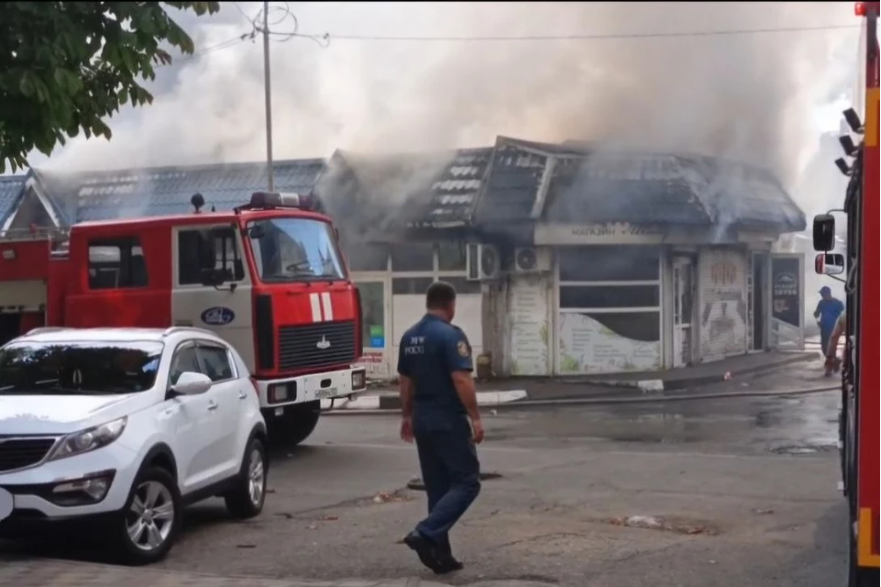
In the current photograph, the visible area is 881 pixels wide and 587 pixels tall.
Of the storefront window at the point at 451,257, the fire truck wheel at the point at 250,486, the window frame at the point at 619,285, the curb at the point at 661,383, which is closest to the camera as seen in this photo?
the fire truck wheel at the point at 250,486

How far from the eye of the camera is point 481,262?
71.0 feet

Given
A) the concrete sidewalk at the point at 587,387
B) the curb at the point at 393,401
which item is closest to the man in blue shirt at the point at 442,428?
the concrete sidewalk at the point at 587,387

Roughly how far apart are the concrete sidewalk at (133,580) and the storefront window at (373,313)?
1534cm

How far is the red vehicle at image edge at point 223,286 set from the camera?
42.1 feet

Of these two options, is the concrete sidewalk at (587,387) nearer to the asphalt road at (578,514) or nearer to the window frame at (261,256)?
the asphalt road at (578,514)

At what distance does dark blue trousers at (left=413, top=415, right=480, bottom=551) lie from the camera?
733 cm

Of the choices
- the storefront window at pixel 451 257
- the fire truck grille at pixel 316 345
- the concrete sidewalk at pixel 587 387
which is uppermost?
the storefront window at pixel 451 257

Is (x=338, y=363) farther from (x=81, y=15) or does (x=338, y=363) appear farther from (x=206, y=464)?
(x=81, y=15)

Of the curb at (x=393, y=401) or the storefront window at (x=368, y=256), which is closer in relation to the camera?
the curb at (x=393, y=401)

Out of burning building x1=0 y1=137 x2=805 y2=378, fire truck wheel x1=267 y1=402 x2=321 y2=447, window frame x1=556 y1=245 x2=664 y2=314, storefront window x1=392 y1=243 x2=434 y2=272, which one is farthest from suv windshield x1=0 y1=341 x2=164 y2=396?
window frame x1=556 y1=245 x2=664 y2=314

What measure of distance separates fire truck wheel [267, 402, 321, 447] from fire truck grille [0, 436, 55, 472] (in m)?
6.54

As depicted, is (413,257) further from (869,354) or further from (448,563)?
(869,354)

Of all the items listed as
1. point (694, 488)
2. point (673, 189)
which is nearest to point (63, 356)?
point (694, 488)

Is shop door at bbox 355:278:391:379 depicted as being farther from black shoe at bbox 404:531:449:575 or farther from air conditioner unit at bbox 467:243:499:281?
black shoe at bbox 404:531:449:575
